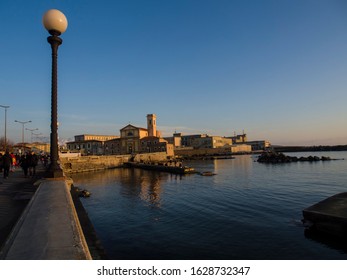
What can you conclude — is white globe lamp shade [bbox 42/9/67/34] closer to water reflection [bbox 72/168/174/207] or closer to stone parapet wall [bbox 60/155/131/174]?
water reflection [bbox 72/168/174/207]

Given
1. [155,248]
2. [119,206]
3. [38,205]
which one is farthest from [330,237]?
[119,206]

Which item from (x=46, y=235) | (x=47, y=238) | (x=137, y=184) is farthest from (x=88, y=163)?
(x=47, y=238)

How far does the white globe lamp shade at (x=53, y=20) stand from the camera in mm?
10148

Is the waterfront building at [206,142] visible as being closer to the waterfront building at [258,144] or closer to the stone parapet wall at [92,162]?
the waterfront building at [258,144]

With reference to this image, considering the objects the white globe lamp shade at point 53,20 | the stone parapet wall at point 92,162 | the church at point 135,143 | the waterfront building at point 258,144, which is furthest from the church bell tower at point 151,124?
the waterfront building at point 258,144

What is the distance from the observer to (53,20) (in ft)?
33.4

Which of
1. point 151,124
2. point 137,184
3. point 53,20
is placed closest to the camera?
point 53,20

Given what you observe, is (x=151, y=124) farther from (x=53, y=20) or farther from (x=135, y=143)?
(x=53, y=20)

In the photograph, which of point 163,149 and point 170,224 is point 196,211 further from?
point 163,149

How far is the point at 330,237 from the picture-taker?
375 inches
